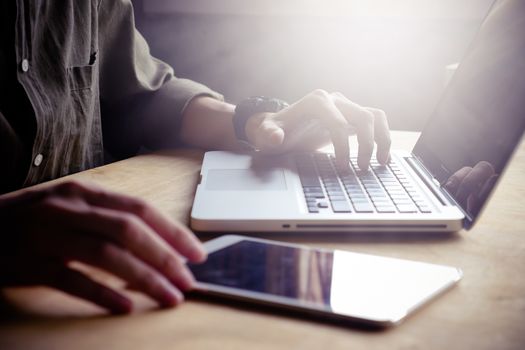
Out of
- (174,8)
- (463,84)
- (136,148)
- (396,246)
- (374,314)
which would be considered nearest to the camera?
(374,314)

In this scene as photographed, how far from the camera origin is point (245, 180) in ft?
2.24

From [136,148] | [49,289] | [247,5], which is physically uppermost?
[247,5]

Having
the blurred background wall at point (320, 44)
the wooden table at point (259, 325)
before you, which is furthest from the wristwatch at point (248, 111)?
Answer: the blurred background wall at point (320, 44)

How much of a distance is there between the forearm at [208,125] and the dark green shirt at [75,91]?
2 centimetres

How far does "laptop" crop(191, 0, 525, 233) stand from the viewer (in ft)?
1.78

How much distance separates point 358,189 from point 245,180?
0.50 feet

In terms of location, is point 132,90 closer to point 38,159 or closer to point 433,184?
point 38,159

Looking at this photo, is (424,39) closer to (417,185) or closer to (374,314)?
(417,185)

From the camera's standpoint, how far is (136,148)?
1099mm

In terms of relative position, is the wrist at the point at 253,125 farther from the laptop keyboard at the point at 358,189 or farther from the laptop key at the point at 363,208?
the laptop key at the point at 363,208

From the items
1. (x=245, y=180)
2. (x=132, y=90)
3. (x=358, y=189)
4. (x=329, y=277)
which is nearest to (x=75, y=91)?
(x=132, y=90)

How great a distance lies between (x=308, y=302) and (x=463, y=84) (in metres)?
0.54

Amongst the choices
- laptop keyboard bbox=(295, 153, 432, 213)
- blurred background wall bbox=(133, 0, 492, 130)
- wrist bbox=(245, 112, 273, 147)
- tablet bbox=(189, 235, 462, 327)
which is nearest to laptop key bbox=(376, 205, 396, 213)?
laptop keyboard bbox=(295, 153, 432, 213)

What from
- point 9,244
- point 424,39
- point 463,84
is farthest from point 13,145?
point 424,39
